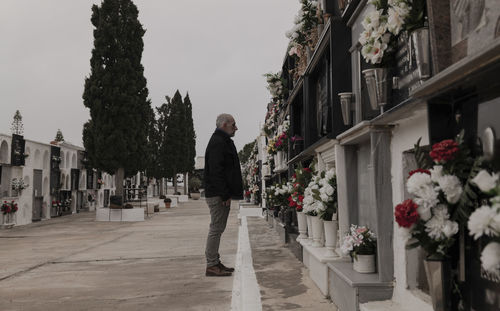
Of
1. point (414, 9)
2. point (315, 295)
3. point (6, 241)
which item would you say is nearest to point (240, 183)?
point (315, 295)

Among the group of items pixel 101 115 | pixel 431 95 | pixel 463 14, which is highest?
pixel 101 115

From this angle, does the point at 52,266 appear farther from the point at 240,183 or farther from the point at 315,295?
the point at 315,295

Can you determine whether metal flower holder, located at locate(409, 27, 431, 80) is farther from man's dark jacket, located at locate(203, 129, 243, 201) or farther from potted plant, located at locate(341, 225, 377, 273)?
man's dark jacket, located at locate(203, 129, 243, 201)

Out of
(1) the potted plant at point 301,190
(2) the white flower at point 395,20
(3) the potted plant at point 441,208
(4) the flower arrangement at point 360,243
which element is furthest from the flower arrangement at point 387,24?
(1) the potted plant at point 301,190

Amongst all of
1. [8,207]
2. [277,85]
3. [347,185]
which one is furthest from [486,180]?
[8,207]

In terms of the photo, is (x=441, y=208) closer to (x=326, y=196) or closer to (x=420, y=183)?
(x=420, y=183)

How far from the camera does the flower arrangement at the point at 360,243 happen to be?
363 centimetres

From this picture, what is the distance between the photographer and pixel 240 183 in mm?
5527

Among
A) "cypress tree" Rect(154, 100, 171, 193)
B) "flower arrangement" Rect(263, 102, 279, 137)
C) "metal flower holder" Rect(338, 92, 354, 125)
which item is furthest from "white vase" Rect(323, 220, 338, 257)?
"cypress tree" Rect(154, 100, 171, 193)

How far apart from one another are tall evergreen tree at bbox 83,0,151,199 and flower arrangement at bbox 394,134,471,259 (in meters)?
19.2

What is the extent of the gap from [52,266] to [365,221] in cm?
524

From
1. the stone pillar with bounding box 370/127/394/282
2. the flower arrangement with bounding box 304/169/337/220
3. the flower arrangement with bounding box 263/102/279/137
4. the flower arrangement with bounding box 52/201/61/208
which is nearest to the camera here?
the stone pillar with bounding box 370/127/394/282

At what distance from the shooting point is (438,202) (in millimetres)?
2037

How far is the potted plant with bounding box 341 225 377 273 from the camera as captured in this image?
11.8 feet
